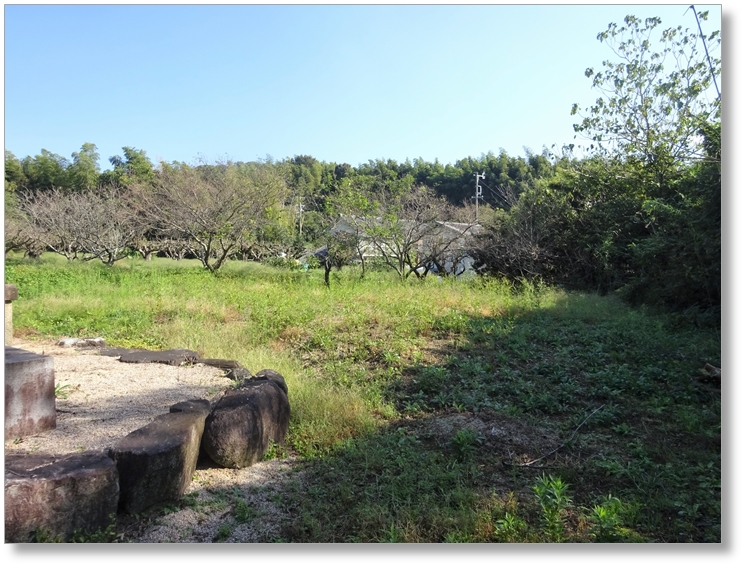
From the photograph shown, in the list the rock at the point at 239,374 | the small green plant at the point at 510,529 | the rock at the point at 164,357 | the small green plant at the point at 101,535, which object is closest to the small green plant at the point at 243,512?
the small green plant at the point at 101,535

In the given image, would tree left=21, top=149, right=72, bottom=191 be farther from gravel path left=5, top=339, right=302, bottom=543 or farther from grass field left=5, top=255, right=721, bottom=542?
gravel path left=5, top=339, right=302, bottom=543

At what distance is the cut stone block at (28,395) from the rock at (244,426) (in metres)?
0.98

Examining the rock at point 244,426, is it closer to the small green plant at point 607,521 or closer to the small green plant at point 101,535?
the small green plant at point 101,535

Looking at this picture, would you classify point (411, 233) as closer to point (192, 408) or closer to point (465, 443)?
point (465, 443)

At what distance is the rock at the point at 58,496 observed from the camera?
191cm

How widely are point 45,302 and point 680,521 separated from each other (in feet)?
26.0

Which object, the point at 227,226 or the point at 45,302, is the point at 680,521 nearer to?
the point at 45,302

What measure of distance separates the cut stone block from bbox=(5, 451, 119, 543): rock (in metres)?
0.81

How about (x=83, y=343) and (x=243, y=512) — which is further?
(x=83, y=343)

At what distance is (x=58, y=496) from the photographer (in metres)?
1.93

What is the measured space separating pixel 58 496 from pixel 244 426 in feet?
3.20

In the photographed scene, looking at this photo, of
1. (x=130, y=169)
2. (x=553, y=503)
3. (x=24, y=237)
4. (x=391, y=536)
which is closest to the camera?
(x=391, y=536)

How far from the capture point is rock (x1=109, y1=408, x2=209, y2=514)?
2.16 m

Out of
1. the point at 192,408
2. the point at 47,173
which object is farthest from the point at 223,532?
the point at 47,173
